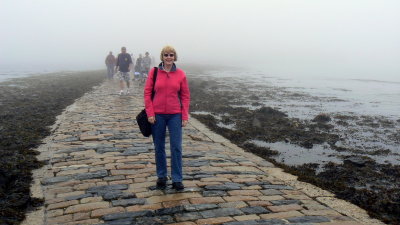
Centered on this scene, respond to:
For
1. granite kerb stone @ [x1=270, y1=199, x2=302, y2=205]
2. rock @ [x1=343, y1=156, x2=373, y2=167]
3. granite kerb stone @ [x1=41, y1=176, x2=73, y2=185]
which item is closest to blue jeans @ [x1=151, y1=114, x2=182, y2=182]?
granite kerb stone @ [x1=270, y1=199, x2=302, y2=205]

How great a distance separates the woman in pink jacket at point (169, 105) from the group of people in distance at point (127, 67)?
457 inches

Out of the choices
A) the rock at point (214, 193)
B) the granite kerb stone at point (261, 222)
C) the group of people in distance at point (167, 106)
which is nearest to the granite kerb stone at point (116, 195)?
the group of people in distance at point (167, 106)

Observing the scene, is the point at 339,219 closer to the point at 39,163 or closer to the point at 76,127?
the point at 39,163

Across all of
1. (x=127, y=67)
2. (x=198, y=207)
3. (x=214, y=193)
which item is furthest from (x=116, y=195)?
(x=127, y=67)

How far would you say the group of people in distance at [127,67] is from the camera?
1606 centimetres

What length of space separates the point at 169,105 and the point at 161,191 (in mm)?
1208

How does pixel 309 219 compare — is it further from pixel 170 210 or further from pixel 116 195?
pixel 116 195

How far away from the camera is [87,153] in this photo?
670 centimetres

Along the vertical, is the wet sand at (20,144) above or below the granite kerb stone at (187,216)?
above

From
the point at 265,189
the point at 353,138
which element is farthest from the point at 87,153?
the point at 353,138

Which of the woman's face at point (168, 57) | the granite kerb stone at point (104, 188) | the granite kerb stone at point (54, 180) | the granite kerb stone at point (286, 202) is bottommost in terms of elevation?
the granite kerb stone at point (286, 202)

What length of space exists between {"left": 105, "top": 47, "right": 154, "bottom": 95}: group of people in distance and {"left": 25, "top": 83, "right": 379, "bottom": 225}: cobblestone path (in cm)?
829

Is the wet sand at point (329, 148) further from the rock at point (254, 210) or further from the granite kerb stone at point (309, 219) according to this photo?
the rock at point (254, 210)

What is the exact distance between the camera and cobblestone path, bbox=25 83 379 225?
13.7 ft
